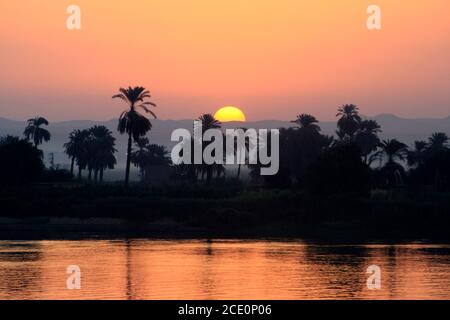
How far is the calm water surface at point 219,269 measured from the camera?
5641cm

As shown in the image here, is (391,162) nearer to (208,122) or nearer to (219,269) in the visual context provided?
(208,122)

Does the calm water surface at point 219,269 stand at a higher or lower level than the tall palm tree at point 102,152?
lower

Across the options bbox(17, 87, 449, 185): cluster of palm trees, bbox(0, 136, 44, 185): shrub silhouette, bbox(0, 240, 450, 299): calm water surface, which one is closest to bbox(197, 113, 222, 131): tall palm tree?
bbox(17, 87, 449, 185): cluster of palm trees

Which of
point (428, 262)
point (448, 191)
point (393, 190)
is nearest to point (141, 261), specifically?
point (428, 262)

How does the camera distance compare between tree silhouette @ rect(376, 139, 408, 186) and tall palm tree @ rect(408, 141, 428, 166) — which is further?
tall palm tree @ rect(408, 141, 428, 166)

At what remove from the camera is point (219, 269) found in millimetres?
69500

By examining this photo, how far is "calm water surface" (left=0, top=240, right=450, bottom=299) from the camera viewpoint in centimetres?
5641

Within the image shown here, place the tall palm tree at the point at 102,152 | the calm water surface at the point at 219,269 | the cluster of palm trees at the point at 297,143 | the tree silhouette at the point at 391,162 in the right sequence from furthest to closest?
the tall palm tree at the point at 102,152 < the cluster of palm trees at the point at 297,143 < the tree silhouette at the point at 391,162 < the calm water surface at the point at 219,269

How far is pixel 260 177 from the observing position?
15925cm

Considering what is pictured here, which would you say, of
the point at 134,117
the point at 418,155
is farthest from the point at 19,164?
the point at 418,155

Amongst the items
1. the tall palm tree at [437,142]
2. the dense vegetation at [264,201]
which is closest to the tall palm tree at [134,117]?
the dense vegetation at [264,201]

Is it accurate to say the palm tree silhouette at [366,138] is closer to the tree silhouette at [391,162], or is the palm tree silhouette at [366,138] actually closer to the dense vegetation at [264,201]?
the tree silhouette at [391,162]

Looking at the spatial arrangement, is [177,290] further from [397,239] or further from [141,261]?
[397,239]

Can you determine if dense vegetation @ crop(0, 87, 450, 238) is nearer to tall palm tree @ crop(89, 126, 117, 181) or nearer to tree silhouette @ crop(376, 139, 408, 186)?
tree silhouette @ crop(376, 139, 408, 186)
